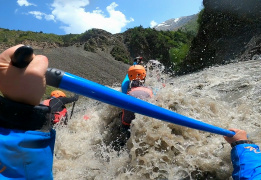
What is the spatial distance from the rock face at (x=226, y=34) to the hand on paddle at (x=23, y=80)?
8.16m

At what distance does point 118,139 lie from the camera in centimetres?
461

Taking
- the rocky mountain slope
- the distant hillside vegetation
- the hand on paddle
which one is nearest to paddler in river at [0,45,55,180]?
the hand on paddle

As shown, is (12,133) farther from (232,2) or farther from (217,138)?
(232,2)

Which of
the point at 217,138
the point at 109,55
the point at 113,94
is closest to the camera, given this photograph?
the point at 113,94

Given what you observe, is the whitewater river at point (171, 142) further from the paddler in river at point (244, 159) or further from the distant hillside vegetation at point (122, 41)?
the distant hillside vegetation at point (122, 41)

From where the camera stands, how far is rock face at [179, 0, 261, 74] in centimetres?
978

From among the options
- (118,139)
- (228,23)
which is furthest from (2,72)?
(228,23)

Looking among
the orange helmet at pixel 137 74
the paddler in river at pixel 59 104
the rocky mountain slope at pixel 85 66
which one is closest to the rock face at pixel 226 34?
→ the orange helmet at pixel 137 74

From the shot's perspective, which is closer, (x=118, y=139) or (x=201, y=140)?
(x=201, y=140)

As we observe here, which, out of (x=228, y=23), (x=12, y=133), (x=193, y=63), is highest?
(x=228, y=23)

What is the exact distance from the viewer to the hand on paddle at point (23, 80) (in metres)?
0.99

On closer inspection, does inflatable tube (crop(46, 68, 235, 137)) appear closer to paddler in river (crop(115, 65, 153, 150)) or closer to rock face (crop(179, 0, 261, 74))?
paddler in river (crop(115, 65, 153, 150))

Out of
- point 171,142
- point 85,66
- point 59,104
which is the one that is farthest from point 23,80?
point 85,66

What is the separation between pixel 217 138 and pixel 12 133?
2505mm
